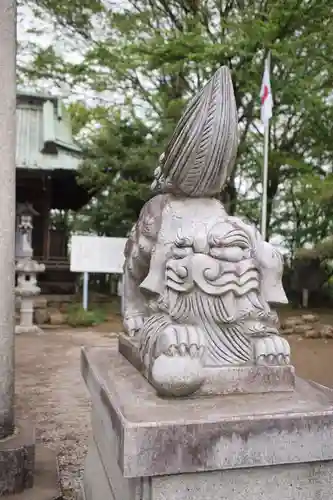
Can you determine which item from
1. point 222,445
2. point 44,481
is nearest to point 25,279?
point 44,481

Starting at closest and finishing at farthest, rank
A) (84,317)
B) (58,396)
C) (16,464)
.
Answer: (16,464) → (58,396) → (84,317)

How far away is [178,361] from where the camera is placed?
1.41m

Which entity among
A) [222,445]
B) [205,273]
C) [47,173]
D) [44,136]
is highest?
[44,136]

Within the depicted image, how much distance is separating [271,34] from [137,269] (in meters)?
5.73

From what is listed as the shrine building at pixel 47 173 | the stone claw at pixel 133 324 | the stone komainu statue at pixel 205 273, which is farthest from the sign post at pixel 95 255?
the stone komainu statue at pixel 205 273

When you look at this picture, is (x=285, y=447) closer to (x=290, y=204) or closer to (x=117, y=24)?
(x=117, y=24)

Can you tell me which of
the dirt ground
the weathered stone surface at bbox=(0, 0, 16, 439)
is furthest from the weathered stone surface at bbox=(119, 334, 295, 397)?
the dirt ground

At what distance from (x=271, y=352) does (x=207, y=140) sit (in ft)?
2.44

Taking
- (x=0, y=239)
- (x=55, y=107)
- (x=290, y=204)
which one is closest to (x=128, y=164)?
(x=55, y=107)

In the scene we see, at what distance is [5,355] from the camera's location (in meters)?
2.21

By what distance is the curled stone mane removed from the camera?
5.55ft

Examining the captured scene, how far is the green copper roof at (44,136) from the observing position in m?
9.16

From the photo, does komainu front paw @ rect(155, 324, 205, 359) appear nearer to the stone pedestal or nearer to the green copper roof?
the stone pedestal

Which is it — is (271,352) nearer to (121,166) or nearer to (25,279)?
(25,279)
